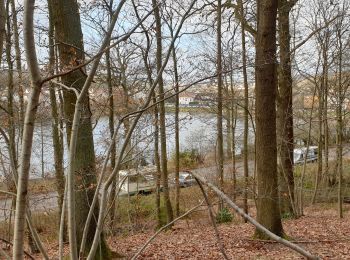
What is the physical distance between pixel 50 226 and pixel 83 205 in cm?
850

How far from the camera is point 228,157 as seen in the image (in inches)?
816

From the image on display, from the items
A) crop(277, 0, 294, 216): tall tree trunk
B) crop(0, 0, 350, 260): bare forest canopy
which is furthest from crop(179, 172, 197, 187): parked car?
crop(277, 0, 294, 216): tall tree trunk

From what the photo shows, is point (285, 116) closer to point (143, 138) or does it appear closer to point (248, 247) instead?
point (248, 247)

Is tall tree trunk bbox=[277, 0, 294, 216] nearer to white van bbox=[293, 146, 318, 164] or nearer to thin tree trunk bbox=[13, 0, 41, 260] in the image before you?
white van bbox=[293, 146, 318, 164]

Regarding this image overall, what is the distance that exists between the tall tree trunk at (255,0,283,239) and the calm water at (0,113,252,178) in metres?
1.54

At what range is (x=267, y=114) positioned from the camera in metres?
6.95

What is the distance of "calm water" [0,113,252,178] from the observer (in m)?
6.39

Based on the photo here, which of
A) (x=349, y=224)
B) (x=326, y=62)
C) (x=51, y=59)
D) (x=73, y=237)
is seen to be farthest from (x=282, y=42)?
(x=73, y=237)

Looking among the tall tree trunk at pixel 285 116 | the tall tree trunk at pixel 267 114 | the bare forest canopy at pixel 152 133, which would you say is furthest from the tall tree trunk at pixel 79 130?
the tall tree trunk at pixel 285 116

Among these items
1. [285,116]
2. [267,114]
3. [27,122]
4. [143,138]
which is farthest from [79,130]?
[285,116]

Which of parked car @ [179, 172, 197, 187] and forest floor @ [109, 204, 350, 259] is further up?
parked car @ [179, 172, 197, 187]

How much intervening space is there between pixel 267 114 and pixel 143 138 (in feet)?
12.6

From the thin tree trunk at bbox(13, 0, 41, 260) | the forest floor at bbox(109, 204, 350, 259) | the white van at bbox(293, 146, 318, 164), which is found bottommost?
the forest floor at bbox(109, 204, 350, 259)

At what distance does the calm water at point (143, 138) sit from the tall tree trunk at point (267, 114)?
60.6 inches
